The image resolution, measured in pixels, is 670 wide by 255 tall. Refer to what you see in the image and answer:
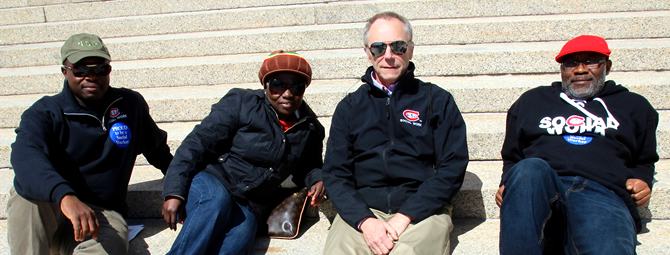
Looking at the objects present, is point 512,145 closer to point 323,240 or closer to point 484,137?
point 484,137

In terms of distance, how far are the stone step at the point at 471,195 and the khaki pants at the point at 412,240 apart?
0.48 m

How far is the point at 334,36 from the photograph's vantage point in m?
4.70

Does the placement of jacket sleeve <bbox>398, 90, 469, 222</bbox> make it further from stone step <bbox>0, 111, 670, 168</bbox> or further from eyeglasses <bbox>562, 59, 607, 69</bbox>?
stone step <bbox>0, 111, 670, 168</bbox>

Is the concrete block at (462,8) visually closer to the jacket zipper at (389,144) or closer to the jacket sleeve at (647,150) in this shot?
the jacket sleeve at (647,150)

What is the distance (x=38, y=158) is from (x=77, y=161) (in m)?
0.25

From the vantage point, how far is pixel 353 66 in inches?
162

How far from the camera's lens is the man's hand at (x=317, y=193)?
2539mm

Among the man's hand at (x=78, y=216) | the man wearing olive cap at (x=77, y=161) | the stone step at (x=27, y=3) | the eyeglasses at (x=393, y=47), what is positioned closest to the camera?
the man's hand at (x=78, y=216)

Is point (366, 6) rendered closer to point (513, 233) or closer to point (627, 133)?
point (627, 133)

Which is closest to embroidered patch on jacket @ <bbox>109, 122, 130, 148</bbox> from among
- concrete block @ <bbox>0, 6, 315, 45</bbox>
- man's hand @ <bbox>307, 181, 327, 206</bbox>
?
man's hand @ <bbox>307, 181, 327, 206</bbox>

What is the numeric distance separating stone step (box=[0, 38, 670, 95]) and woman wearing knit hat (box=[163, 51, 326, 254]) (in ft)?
5.32

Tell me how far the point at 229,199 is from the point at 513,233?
56.3 inches

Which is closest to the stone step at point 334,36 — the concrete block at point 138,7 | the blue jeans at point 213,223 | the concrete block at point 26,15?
the concrete block at point 138,7

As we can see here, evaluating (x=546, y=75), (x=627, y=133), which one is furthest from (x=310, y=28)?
(x=627, y=133)
